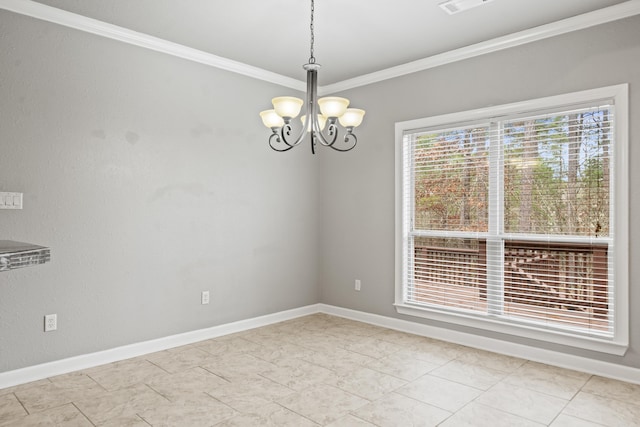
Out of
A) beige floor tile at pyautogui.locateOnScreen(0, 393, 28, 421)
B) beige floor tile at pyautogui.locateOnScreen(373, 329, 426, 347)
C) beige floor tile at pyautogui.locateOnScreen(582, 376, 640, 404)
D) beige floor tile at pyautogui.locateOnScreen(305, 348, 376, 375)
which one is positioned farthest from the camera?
beige floor tile at pyautogui.locateOnScreen(373, 329, 426, 347)

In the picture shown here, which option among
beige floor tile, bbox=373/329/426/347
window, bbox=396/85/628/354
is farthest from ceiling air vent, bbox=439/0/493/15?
beige floor tile, bbox=373/329/426/347

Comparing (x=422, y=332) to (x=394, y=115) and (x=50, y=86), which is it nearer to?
(x=394, y=115)

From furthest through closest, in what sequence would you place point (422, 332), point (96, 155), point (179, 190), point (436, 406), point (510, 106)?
point (422, 332) < point (179, 190) < point (510, 106) < point (96, 155) < point (436, 406)

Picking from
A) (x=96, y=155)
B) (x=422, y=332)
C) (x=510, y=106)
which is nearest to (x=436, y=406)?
(x=422, y=332)

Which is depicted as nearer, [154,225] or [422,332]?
[154,225]

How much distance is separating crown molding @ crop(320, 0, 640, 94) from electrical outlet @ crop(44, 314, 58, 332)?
3.60m

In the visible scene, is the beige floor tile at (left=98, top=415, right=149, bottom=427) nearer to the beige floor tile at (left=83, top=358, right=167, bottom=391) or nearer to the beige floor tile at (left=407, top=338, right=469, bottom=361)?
the beige floor tile at (left=83, top=358, right=167, bottom=391)

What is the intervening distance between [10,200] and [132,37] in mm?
1603

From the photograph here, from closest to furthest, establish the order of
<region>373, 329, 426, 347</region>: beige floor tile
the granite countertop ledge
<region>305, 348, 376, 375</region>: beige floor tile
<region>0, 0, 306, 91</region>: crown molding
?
the granite countertop ledge < <region>0, 0, 306, 91</region>: crown molding < <region>305, 348, 376, 375</region>: beige floor tile < <region>373, 329, 426, 347</region>: beige floor tile

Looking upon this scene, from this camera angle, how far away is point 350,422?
2.48 meters

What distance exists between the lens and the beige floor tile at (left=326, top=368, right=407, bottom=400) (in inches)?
114

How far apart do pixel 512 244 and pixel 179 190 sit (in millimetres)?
2977

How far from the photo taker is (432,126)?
4.16m

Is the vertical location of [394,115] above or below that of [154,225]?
above
